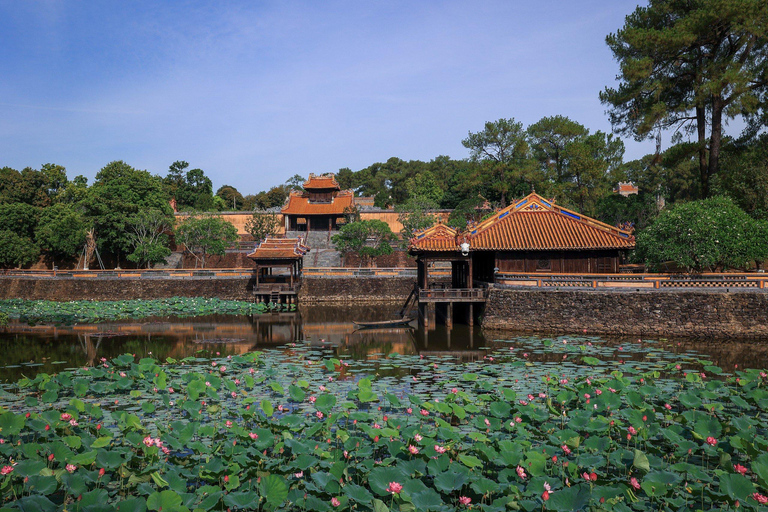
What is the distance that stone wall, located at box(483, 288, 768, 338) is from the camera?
1709cm

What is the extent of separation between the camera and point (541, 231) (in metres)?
21.5

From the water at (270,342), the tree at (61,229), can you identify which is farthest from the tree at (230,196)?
the water at (270,342)

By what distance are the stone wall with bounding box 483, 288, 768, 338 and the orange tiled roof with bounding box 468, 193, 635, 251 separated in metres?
2.34

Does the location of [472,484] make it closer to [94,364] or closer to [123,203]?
[94,364]

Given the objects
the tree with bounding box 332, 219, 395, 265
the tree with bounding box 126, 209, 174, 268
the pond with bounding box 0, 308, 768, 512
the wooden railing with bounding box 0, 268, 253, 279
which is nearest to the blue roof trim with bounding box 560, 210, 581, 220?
the pond with bounding box 0, 308, 768, 512

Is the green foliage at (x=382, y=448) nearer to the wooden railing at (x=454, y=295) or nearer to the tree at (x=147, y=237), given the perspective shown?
the wooden railing at (x=454, y=295)

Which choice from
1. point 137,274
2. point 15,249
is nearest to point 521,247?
point 137,274

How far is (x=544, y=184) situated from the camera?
3531 cm

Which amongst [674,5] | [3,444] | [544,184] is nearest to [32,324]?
[3,444]

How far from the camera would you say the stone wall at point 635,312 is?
56.1 ft

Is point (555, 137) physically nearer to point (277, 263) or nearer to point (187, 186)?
point (277, 263)

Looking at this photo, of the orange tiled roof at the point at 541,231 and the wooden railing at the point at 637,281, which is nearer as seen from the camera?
the wooden railing at the point at 637,281

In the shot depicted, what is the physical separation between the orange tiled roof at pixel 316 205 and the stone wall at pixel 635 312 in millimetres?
29939

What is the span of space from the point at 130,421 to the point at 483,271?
18110 millimetres
